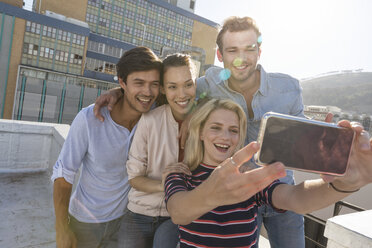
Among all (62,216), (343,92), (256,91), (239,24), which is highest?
(343,92)

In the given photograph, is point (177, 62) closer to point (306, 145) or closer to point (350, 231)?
point (306, 145)

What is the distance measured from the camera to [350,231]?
5.64 ft

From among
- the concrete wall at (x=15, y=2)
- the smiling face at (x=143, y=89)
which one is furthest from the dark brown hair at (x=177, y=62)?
the concrete wall at (x=15, y=2)

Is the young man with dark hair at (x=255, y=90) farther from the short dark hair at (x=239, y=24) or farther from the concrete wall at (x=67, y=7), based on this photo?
the concrete wall at (x=67, y=7)

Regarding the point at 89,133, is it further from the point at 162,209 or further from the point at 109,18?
the point at 109,18

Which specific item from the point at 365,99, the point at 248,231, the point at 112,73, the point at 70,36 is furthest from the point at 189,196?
the point at 365,99

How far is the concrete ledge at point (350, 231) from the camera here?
64.5 inches

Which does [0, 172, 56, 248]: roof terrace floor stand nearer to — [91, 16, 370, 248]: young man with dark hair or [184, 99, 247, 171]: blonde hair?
[91, 16, 370, 248]: young man with dark hair

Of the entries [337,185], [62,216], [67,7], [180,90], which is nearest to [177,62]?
[180,90]

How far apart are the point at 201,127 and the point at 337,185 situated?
3.23 ft

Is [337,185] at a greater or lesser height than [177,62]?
lesser

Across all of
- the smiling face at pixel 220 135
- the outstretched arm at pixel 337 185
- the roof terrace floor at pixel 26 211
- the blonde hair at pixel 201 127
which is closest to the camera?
the outstretched arm at pixel 337 185

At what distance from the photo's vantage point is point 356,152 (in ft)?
4.21

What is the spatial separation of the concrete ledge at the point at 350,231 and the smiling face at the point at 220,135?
3.15 feet
